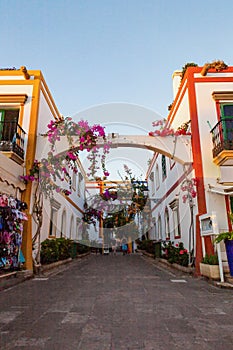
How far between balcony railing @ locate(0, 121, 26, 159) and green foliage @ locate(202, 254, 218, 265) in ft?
18.6

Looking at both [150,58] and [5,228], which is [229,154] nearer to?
[150,58]

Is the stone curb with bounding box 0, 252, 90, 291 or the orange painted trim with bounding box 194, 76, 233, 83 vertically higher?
the orange painted trim with bounding box 194, 76, 233, 83

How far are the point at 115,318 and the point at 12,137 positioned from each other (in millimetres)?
6266

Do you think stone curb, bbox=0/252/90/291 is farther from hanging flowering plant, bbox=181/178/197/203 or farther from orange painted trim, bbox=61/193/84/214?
orange painted trim, bbox=61/193/84/214

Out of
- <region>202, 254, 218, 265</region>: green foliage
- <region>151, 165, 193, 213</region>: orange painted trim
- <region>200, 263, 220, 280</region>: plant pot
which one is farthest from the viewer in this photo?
<region>151, 165, 193, 213</region>: orange painted trim

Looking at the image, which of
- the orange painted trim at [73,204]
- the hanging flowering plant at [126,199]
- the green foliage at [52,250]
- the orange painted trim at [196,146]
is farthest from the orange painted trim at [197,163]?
the hanging flowering plant at [126,199]

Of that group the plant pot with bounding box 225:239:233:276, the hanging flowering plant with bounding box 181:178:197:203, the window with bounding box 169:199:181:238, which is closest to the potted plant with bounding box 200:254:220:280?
the plant pot with bounding box 225:239:233:276

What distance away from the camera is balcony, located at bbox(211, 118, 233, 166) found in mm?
6750

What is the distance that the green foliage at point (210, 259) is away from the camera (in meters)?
5.91

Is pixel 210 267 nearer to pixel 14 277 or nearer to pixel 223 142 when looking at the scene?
pixel 223 142

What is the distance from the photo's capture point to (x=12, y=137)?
767 centimetres

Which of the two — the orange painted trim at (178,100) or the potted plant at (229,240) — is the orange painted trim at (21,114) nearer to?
the orange painted trim at (178,100)

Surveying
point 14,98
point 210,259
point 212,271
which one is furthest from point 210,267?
point 14,98

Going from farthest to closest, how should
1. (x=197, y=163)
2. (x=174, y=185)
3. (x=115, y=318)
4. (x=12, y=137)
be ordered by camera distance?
(x=174, y=185), (x=12, y=137), (x=197, y=163), (x=115, y=318)
